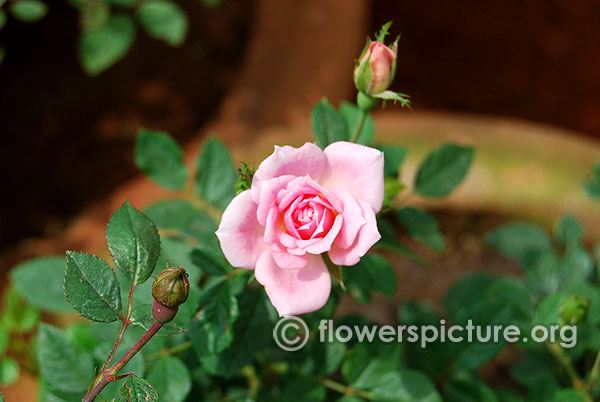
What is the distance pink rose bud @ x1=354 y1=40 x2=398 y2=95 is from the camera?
1.77 ft

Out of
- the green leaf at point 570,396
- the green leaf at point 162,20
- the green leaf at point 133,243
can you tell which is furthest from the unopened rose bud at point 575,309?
the green leaf at point 162,20

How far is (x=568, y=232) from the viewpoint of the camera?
36.7 inches

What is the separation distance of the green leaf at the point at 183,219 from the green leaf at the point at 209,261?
0.11 metres

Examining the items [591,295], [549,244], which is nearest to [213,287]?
[591,295]

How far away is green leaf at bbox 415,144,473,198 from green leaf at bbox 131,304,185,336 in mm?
398

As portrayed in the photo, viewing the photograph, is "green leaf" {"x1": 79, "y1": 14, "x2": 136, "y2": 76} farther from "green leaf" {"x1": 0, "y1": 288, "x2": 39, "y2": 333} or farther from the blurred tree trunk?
"green leaf" {"x1": 0, "y1": 288, "x2": 39, "y2": 333}

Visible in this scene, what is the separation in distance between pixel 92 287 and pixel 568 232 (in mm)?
701

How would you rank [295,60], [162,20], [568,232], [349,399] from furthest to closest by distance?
[295,60]
[162,20]
[568,232]
[349,399]

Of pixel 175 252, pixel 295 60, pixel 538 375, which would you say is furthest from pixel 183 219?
pixel 295 60

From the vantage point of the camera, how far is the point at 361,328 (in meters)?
0.78

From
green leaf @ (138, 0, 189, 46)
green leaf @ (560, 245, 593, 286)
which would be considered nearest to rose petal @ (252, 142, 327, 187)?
green leaf @ (560, 245, 593, 286)

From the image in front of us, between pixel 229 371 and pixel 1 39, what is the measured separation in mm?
1232

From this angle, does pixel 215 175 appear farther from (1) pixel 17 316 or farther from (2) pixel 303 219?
(1) pixel 17 316

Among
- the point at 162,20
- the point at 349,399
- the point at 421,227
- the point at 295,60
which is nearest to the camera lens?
the point at 349,399
